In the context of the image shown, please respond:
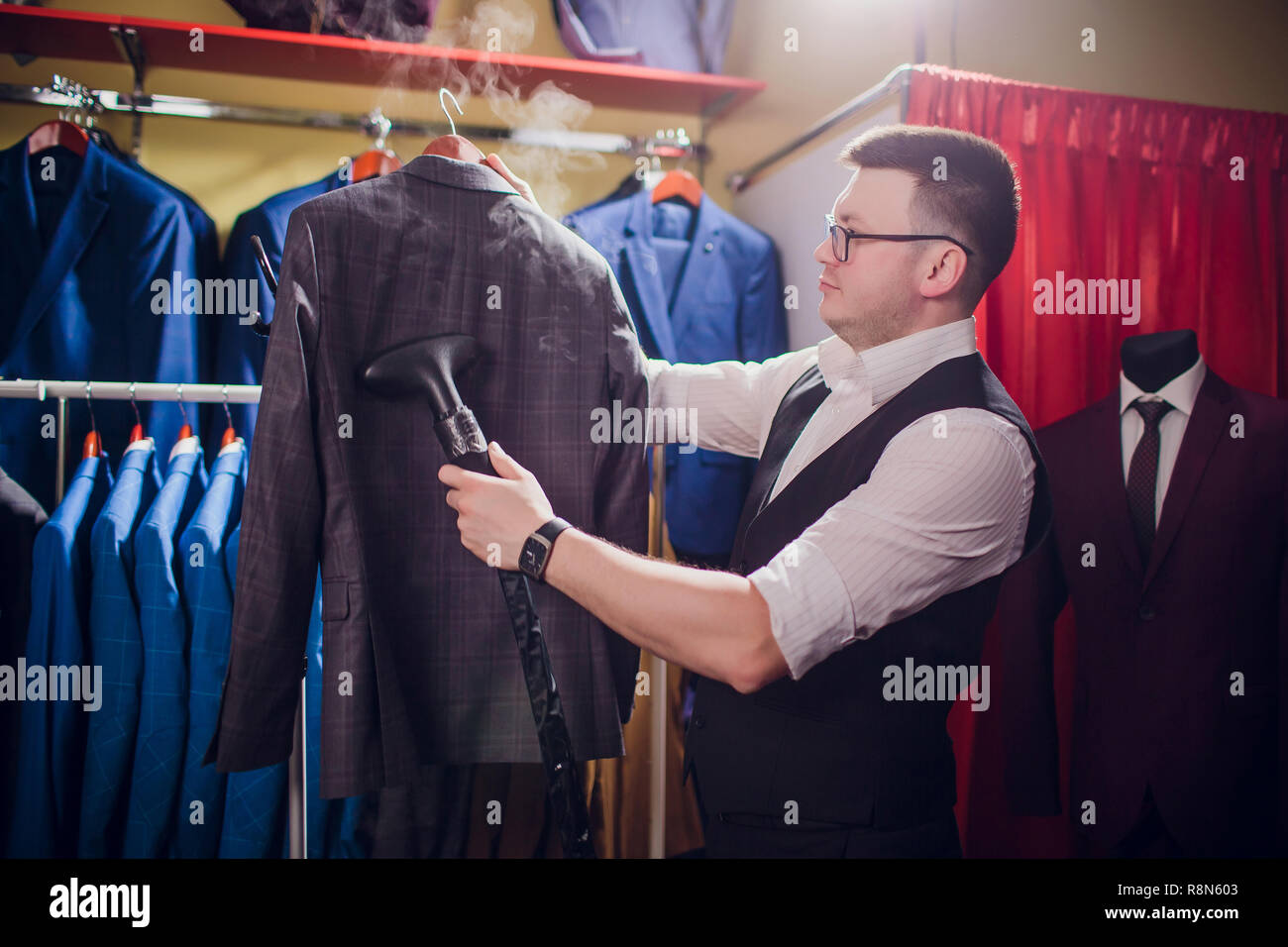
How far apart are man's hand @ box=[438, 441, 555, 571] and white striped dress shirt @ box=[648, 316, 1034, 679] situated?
27cm

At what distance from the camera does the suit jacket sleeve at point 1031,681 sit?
1222 millimetres

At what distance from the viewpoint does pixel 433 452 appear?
3.32 ft

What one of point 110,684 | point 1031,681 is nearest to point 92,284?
point 110,684

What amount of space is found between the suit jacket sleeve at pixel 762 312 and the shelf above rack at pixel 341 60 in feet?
1.32

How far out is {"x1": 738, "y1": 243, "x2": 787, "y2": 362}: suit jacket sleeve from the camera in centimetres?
172

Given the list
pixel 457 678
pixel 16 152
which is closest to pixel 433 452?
pixel 457 678

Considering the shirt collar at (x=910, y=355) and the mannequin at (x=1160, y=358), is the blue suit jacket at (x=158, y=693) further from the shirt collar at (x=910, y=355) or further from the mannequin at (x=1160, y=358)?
the mannequin at (x=1160, y=358)

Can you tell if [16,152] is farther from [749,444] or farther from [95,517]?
[749,444]

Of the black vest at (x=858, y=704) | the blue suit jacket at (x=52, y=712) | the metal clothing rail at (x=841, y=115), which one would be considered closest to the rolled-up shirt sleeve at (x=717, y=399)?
the black vest at (x=858, y=704)

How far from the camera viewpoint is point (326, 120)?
5.84ft

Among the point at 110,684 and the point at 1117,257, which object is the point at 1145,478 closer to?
the point at 1117,257

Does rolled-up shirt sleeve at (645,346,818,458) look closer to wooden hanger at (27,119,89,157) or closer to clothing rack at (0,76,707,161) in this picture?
clothing rack at (0,76,707,161)

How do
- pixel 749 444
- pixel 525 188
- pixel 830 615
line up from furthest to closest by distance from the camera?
1. pixel 749 444
2. pixel 525 188
3. pixel 830 615
